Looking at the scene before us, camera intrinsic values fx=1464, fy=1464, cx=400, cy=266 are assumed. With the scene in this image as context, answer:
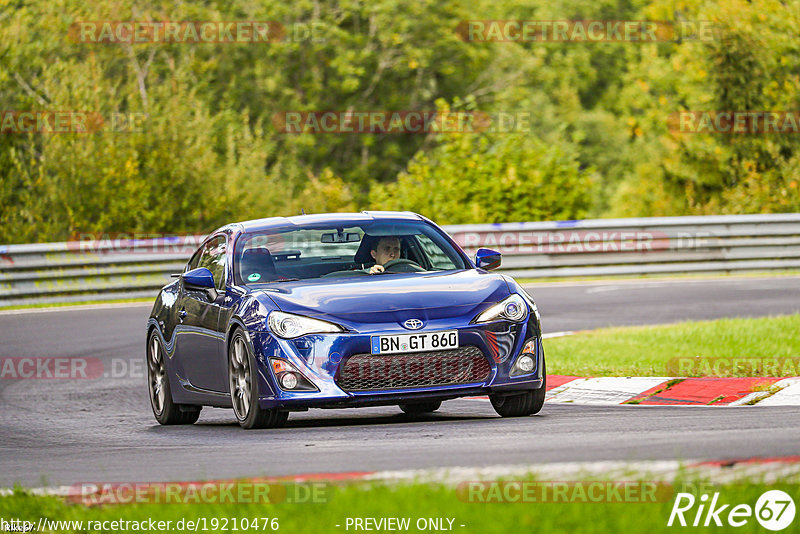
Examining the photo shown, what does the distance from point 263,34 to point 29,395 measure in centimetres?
3502

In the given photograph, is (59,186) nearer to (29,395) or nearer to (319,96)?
(29,395)

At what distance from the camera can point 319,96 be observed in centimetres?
4875

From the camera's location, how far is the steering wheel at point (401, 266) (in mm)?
10406

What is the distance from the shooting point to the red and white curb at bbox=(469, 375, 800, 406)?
35.1 ft

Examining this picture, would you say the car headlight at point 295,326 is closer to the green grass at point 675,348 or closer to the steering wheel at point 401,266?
the steering wheel at point 401,266

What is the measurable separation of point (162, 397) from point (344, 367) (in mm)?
2816

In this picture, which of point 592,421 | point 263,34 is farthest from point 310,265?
point 263,34
